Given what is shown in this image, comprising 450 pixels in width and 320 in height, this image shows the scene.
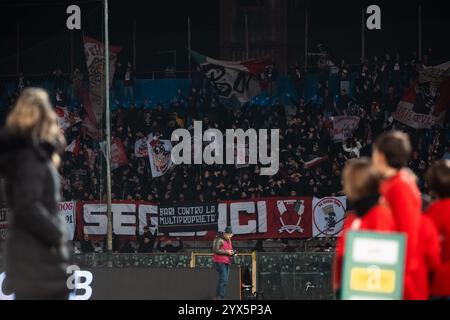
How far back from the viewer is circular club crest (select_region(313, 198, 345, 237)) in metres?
28.6

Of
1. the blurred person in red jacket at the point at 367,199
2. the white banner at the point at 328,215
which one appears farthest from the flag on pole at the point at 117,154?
the blurred person in red jacket at the point at 367,199

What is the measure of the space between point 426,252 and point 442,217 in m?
0.47

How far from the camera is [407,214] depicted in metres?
6.41

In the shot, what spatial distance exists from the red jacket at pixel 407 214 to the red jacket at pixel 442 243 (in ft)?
1.31

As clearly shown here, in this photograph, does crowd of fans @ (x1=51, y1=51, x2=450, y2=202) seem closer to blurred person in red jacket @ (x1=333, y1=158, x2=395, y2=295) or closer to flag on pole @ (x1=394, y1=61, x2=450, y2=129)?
flag on pole @ (x1=394, y1=61, x2=450, y2=129)

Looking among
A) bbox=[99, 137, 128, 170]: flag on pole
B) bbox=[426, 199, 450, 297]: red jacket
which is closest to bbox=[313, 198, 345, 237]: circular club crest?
bbox=[99, 137, 128, 170]: flag on pole

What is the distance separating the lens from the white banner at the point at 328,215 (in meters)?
28.6

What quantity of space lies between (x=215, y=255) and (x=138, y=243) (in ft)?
21.7

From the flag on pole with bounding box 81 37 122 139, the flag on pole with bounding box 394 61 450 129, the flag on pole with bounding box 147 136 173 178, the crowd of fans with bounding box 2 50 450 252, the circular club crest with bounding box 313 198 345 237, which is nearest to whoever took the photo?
the circular club crest with bounding box 313 198 345 237

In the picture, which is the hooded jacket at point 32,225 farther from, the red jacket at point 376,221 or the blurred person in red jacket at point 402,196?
the blurred person in red jacket at point 402,196

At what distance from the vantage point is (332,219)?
1129 inches

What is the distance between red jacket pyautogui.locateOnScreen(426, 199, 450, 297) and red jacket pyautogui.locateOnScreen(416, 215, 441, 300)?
0.17 m

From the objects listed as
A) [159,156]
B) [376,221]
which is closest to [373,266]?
[376,221]

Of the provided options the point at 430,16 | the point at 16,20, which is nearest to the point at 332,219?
the point at 430,16
